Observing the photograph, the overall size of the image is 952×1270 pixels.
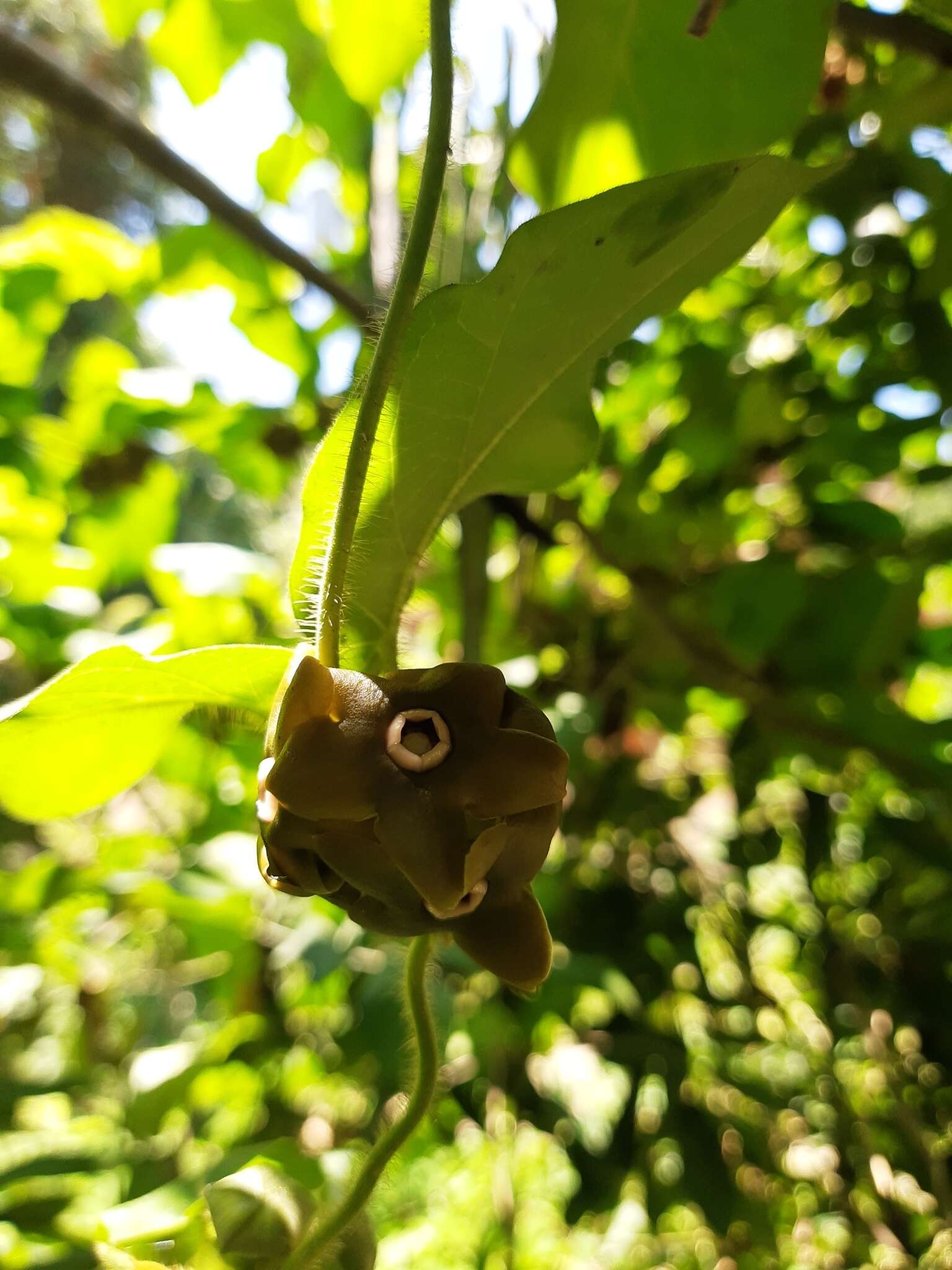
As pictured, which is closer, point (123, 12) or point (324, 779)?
Result: point (324, 779)

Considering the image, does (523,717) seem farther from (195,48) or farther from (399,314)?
(195,48)

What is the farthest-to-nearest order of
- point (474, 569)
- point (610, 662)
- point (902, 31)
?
point (610, 662) → point (474, 569) → point (902, 31)

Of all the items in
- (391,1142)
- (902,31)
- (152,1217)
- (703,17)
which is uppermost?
(902,31)

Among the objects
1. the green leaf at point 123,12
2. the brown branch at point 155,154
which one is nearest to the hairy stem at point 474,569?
the brown branch at point 155,154

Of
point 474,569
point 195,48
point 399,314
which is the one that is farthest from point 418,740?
point 195,48

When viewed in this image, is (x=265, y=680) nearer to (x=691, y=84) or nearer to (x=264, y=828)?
(x=264, y=828)

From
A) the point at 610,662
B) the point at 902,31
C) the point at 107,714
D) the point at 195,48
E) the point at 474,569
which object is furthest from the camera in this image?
the point at 610,662

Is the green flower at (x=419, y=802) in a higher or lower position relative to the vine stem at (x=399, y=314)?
lower

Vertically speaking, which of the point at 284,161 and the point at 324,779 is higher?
the point at 284,161

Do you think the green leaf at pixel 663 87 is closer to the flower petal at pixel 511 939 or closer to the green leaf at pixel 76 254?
the flower petal at pixel 511 939
